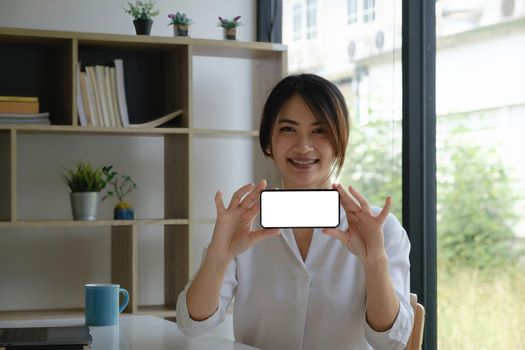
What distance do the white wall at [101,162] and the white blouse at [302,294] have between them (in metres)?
1.54

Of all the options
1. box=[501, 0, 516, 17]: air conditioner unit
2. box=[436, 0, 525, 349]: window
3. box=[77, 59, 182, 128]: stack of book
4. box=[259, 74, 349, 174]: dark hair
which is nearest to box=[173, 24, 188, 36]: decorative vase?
box=[77, 59, 182, 128]: stack of book

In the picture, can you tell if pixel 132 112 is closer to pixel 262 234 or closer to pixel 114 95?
pixel 114 95

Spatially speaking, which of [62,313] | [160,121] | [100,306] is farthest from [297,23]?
[100,306]

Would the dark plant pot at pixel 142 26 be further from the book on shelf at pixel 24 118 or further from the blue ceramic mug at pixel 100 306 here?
the blue ceramic mug at pixel 100 306

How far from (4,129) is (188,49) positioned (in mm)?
763

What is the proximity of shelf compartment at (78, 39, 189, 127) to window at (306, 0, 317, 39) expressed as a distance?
566 mm

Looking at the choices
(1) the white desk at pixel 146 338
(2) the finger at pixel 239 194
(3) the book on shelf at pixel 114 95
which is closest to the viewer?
(2) the finger at pixel 239 194

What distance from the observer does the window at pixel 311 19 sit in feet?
12.3

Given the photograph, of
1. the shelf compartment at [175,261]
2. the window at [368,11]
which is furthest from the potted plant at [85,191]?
the window at [368,11]

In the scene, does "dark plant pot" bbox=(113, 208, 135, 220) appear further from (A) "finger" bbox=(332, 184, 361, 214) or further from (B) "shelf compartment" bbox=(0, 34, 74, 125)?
(A) "finger" bbox=(332, 184, 361, 214)

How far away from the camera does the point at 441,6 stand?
292 centimetres

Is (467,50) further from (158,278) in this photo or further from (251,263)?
(158,278)

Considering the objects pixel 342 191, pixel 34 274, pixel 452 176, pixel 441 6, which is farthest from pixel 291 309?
pixel 34 274

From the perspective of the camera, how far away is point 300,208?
1.72m
